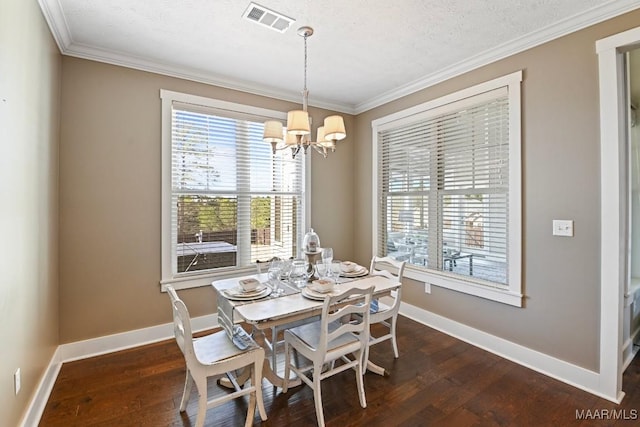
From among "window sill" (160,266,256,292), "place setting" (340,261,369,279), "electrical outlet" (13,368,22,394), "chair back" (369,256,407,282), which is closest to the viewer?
"electrical outlet" (13,368,22,394)

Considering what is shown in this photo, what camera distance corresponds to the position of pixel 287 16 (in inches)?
88.3

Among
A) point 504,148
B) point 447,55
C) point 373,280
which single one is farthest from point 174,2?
point 504,148

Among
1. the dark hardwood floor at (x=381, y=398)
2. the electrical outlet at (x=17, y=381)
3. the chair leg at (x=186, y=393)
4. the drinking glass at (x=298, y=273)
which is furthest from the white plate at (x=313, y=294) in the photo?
the electrical outlet at (x=17, y=381)

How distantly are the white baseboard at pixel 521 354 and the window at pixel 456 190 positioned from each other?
15.1 inches

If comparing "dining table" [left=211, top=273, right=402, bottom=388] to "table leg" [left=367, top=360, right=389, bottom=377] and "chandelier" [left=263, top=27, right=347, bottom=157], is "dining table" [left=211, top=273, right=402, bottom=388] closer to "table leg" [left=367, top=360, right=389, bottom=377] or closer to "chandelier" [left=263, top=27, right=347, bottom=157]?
"table leg" [left=367, top=360, right=389, bottom=377]

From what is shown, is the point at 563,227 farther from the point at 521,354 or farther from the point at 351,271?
the point at 351,271

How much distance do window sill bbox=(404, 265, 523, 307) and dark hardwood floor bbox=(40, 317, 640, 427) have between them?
1.72 feet

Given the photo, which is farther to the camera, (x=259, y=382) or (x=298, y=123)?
(x=298, y=123)

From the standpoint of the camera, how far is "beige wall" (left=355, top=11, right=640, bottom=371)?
2.23 metres

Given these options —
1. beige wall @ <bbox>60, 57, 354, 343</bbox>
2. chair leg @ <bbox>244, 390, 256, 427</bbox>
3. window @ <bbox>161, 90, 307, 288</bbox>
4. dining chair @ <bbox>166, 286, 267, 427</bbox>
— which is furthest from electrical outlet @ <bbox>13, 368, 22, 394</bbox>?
window @ <bbox>161, 90, 307, 288</bbox>

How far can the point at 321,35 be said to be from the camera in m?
2.49

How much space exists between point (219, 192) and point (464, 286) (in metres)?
2.72

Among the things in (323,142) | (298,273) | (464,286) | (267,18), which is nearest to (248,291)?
(298,273)

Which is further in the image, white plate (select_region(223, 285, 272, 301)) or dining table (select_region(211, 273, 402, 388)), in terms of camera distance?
white plate (select_region(223, 285, 272, 301))
